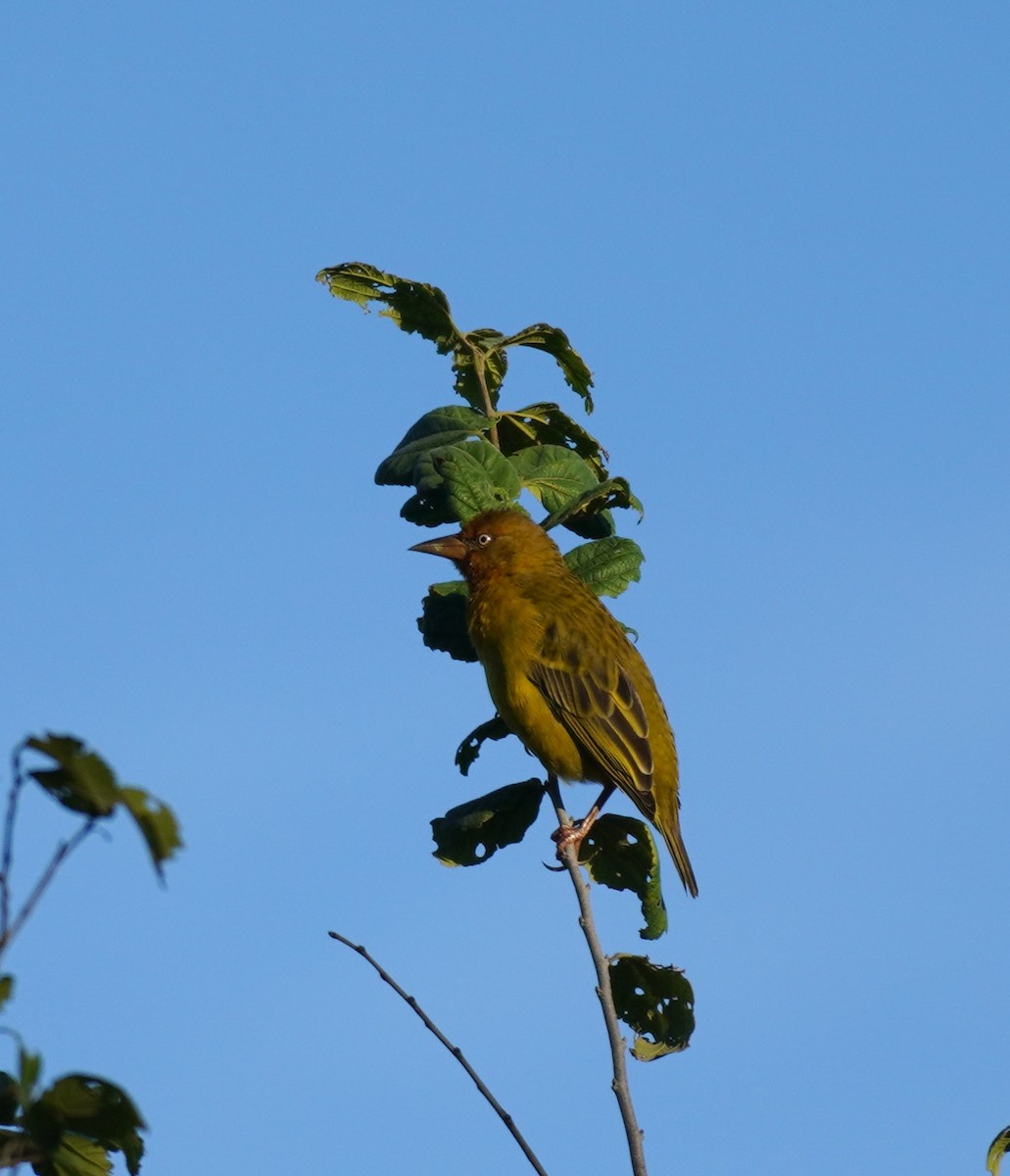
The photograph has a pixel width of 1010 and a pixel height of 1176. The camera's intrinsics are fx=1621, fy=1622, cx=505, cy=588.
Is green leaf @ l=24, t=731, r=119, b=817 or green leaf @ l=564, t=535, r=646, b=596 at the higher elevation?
green leaf @ l=564, t=535, r=646, b=596

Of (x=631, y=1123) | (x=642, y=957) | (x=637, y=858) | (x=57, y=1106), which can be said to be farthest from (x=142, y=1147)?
(x=637, y=858)

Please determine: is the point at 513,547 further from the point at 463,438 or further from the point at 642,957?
the point at 642,957

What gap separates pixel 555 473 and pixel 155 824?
3956 mm

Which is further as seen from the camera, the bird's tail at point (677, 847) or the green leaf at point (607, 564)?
the bird's tail at point (677, 847)

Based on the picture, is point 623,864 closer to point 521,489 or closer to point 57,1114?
point 521,489

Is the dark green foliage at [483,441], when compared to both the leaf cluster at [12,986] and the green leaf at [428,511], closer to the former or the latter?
the green leaf at [428,511]

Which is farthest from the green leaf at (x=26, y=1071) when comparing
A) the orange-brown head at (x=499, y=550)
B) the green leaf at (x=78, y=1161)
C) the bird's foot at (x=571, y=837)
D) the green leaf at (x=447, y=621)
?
the orange-brown head at (x=499, y=550)

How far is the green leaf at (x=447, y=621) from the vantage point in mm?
6168

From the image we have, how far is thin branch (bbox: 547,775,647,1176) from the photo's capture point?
341cm

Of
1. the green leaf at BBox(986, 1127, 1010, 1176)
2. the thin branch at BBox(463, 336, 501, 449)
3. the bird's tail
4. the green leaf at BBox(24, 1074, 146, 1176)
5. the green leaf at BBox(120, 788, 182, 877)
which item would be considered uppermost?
the thin branch at BBox(463, 336, 501, 449)

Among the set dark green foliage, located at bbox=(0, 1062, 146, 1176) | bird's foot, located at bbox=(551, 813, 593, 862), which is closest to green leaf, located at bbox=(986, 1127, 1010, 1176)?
dark green foliage, located at bbox=(0, 1062, 146, 1176)

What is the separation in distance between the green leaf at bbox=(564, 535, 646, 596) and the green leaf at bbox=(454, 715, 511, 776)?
829 mm

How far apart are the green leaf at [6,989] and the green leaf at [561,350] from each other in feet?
14.1

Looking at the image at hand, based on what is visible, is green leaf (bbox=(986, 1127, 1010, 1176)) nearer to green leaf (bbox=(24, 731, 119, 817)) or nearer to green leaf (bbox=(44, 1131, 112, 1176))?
green leaf (bbox=(44, 1131, 112, 1176))
